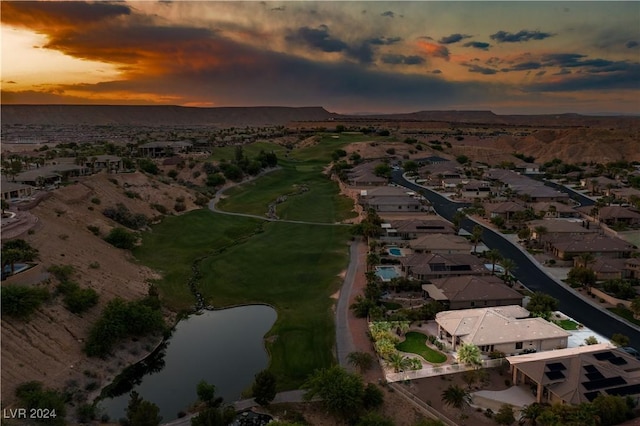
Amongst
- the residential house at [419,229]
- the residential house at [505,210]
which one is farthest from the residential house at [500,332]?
the residential house at [505,210]

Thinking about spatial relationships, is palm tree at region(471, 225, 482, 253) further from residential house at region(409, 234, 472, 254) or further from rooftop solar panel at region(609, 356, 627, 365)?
rooftop solar panel at region(609, 356, 627, 365)

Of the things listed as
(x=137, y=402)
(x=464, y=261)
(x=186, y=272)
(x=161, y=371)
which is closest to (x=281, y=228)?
(x=186, y=272)

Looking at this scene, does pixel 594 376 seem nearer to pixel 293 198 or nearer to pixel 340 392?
pixel 340 392

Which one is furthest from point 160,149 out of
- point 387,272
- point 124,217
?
point 387,272

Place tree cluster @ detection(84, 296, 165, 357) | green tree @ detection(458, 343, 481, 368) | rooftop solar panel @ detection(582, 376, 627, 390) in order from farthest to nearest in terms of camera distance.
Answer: tree cluster @ detection(84, 296, 165, 357), green tree @ detection(458, 343, 481, 368), rooftop solar panel @ detection(582, 376, 627, 390)

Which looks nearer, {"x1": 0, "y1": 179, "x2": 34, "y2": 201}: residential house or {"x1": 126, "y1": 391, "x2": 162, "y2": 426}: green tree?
{"x1": 126, "y1": 391, "x2": 162, "y2": 426}: green tree

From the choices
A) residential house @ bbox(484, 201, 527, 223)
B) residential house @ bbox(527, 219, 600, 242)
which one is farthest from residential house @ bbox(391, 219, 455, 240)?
residential house @ bbox(484, 201, 527, 223)
